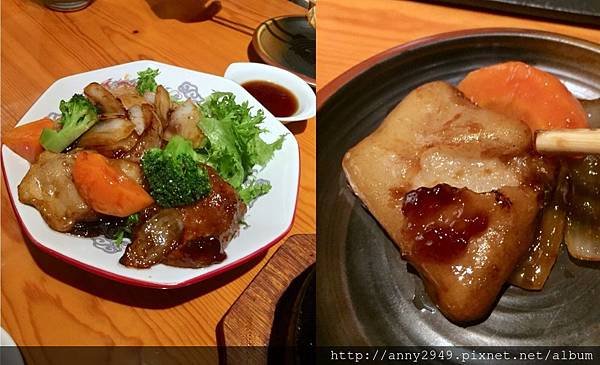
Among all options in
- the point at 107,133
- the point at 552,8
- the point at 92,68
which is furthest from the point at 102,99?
the point at 552,8

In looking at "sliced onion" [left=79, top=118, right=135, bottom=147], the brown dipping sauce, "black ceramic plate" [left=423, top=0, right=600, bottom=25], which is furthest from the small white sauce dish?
"black ceramic plate" [left=423, top=0, right=600, bottom=25]

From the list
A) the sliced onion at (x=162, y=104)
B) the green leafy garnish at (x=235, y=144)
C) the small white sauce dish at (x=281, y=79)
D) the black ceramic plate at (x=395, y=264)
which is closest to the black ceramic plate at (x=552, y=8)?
the black ceramic plate at (x=395, y=264)

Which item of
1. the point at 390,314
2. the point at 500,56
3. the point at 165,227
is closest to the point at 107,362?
the point at 165,227

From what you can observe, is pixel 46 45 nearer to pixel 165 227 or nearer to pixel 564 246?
pixel 165 227

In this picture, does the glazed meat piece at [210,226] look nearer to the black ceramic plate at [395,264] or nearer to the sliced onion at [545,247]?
the black ceramic plate at [395,264]

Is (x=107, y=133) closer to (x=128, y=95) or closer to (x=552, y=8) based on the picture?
(x=128, y=95)

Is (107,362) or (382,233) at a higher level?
(382,233)
